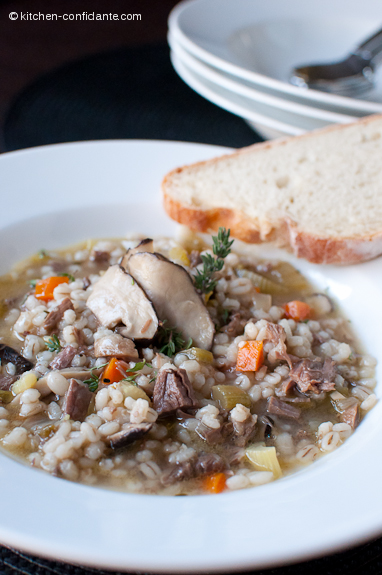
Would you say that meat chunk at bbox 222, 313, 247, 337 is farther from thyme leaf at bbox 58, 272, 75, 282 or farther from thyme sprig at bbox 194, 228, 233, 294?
thyme leaf at bbox 58, 272, 75, 282

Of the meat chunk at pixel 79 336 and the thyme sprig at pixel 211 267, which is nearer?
the meat chunk at pixel 79 336

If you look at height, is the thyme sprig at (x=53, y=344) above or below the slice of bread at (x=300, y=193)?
below

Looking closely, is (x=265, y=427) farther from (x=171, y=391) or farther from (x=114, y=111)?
(x=114, y=111)

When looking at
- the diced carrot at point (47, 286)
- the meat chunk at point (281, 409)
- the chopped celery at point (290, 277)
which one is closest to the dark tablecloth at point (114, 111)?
the chopped celery at point (290, 277)

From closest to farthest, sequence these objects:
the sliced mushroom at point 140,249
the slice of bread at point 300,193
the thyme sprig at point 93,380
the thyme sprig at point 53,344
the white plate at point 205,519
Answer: the white plate at point 205,519 → the thyme sprig at point 93,380 → the thyme sprig at point 53,344 → the sliced mushroom at point 140,249 → the slice of bread at point 300,193

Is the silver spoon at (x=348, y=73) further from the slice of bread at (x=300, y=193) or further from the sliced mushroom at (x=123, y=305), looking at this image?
the sliced mushroom at (x=123, y=305)

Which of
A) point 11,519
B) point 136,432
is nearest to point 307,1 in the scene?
point 136,432

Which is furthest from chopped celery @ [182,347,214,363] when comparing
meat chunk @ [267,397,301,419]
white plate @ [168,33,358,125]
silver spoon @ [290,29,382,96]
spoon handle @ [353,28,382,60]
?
spoon handle @ [353,28,382,60]
